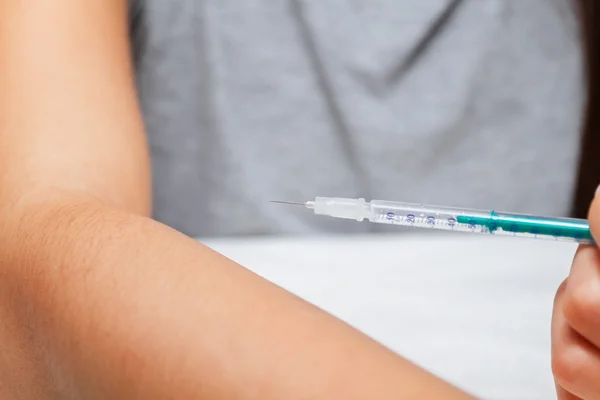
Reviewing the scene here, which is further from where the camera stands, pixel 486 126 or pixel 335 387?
pixel 486 126

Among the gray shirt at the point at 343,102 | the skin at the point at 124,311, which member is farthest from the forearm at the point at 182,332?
the gray shirt at the point at 343,102

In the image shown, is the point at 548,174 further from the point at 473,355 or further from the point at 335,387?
the point at 335,387

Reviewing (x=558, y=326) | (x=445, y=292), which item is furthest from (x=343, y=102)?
(x=558, y=326)

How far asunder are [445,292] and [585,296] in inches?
10.7

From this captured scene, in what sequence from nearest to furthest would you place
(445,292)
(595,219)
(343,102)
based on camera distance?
(595,219) → (445,292) → (343,102)

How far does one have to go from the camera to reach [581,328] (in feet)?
1.24

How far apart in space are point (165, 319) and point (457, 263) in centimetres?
38

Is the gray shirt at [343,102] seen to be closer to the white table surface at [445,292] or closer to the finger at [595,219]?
the white table surface at [445,292]

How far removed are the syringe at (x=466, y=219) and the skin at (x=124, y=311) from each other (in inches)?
3.4

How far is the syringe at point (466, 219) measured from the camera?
0.40 meters

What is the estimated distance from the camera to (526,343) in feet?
1.93

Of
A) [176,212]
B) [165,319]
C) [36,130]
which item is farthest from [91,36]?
[165,319]

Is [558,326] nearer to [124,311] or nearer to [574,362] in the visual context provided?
[574,362]

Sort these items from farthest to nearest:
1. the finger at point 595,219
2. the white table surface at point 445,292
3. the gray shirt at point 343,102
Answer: the gray shirt at point 343,102 → the white table surface at point 445,292 → the finger at point 595,219
